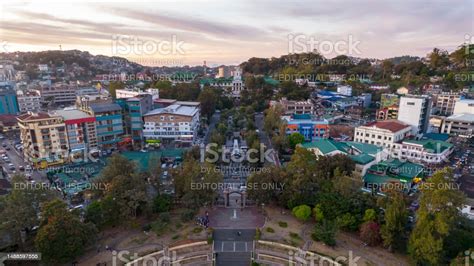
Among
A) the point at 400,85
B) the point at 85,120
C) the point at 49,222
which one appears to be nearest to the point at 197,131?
the point at 85,120

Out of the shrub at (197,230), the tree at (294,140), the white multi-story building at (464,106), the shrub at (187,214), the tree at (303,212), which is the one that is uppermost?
the white multi-story building at (464,106)

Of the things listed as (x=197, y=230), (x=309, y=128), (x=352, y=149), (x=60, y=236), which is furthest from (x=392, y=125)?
(x=60, y=236)

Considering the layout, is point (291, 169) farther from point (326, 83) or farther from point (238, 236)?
point (326, 83)

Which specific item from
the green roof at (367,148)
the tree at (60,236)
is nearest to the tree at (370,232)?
the green roof at (367,148)

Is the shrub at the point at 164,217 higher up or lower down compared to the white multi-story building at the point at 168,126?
lower down

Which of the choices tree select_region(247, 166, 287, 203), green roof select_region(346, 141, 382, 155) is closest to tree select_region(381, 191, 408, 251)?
tree select_region(247, 166, 287, 203)

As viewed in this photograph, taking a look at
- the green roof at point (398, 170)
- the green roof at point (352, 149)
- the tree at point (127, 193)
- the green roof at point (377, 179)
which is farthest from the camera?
the green roof at point (352, 149)

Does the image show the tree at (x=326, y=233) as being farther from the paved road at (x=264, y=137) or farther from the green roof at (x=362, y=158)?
the paved road at (x=264, y=137)
